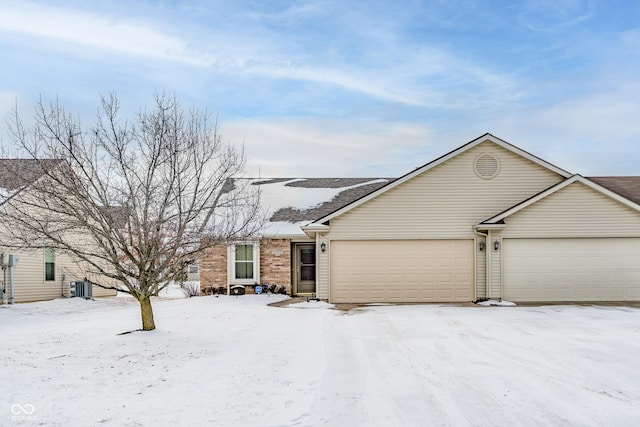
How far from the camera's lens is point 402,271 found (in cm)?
1709

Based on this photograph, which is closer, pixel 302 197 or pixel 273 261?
pixel 273 261

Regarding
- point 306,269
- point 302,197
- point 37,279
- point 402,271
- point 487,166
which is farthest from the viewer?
point 302,197

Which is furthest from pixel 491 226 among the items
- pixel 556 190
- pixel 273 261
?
pixel 273 261

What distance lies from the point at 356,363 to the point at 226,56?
37.2 feet

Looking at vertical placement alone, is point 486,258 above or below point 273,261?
above

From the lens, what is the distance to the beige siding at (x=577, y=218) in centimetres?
1647

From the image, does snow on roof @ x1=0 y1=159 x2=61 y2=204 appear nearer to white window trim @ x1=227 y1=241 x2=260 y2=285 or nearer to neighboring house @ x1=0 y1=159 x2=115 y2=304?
neighboring house @ x1=0 y1=159 x2=115 y2=304

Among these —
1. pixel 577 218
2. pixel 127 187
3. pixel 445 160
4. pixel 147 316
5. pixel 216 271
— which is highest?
pixel 445 160

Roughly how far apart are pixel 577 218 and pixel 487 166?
3.28 m

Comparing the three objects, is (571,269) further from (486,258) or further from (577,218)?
(486,258)

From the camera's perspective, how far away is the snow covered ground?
5.46 meters

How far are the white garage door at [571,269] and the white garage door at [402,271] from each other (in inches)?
55.6

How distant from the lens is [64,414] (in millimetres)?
5547

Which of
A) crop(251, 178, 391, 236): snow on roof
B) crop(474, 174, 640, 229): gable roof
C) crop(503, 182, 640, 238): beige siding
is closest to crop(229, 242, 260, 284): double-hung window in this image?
crop(251, 178, 391, 236): snow on roof
